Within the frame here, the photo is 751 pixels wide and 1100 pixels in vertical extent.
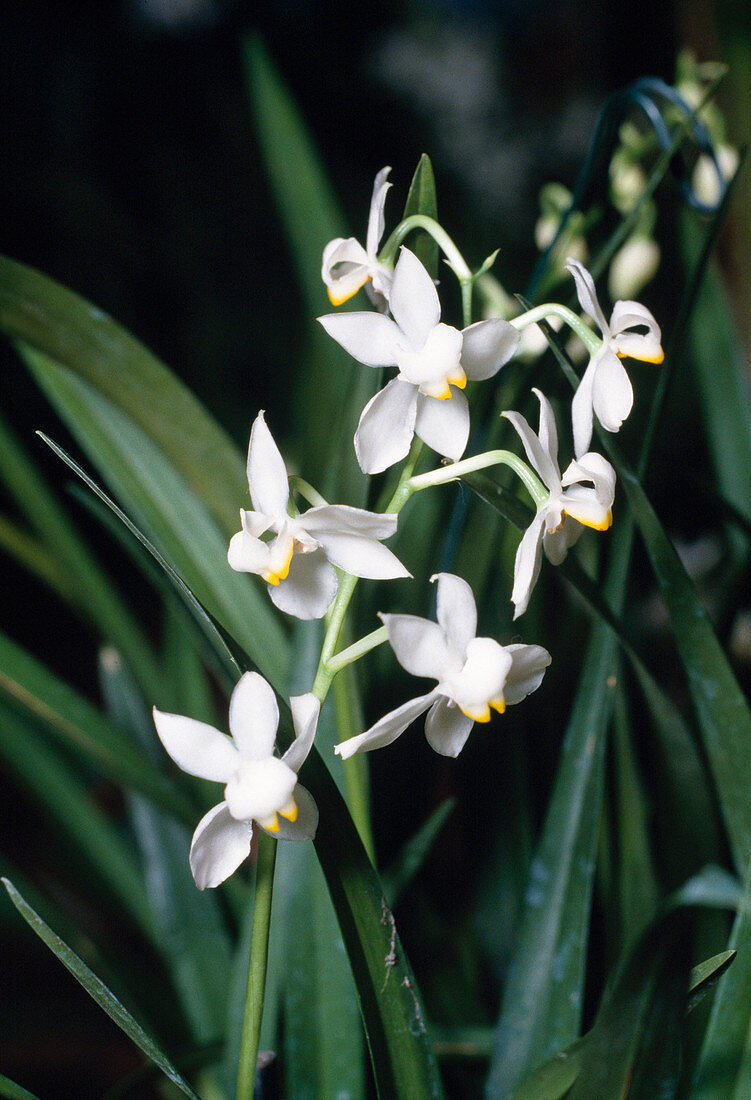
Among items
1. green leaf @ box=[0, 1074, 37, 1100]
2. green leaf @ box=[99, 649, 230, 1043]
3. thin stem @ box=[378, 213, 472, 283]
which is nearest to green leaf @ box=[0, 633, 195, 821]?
green leaf @ box=[99, 649, 230, 1043]

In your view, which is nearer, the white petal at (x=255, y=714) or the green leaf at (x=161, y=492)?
the white petal at (x=255, y=714)

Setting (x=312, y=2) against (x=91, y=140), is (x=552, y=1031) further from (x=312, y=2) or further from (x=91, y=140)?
(x=312, y=2)

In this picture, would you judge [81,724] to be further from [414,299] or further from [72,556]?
[414,299]

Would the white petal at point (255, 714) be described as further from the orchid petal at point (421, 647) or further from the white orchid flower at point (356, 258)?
the white orchid flower at point (356, 258)

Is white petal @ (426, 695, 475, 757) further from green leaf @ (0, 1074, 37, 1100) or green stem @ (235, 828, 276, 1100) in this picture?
green leaf @ (0, 1074, 37, 1100)

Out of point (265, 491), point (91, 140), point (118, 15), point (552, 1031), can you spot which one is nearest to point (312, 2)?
point (118, 15)

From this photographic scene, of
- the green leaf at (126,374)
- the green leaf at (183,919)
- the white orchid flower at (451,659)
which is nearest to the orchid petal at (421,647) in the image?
the white orchid flower at (451,659)

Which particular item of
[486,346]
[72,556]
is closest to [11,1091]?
[486,346]
